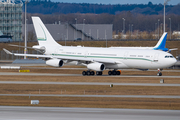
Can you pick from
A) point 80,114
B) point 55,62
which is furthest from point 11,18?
point 80,114

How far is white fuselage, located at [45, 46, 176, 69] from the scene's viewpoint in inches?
2261

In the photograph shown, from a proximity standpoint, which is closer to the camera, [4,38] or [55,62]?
[55,62]

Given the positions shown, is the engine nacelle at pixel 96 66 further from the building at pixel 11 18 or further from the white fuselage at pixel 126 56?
the building at pixel 11 18

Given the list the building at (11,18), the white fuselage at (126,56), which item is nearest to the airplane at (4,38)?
the building at (11,18)

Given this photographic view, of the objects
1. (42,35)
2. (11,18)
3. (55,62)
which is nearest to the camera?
(55,62)

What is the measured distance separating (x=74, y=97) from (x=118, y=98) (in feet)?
13.9

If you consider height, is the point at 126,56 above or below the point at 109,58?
above

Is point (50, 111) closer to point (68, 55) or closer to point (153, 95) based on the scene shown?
point (153, 95)

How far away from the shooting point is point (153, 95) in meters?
36.6

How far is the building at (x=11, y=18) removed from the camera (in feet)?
563

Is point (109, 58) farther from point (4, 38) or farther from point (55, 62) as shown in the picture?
point (4, 38)

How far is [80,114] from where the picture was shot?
2494 cm

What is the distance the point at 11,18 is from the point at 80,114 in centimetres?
15545

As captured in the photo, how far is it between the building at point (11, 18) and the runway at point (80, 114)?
492ft
